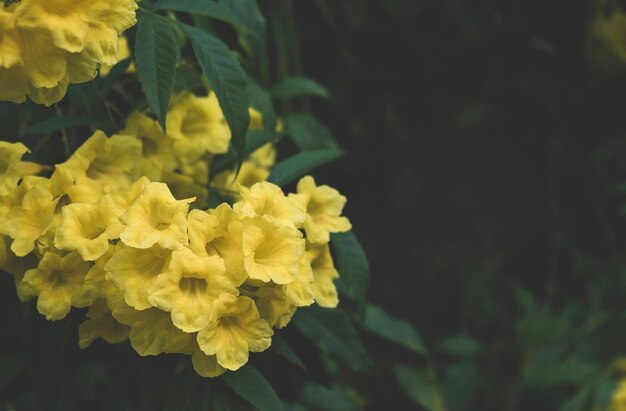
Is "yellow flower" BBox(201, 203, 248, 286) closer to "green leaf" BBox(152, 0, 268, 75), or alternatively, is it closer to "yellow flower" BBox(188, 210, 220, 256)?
"yellow flower" BBox(188, 210, 220, 256)

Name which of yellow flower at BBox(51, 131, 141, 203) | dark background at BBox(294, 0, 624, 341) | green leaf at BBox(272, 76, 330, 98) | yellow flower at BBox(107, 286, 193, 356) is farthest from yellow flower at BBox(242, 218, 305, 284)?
dark background at BBox(294, 0, 624, 341)

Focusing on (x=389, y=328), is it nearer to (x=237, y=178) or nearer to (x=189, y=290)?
(x=237, y=178)

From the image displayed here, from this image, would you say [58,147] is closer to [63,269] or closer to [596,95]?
[63,269]

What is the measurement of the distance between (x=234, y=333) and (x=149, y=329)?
0.10 metres

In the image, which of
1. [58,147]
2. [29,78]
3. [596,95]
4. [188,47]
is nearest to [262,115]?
[188,47]

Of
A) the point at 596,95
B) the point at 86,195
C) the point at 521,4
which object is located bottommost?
the point at 596,95

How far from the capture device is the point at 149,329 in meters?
1.05

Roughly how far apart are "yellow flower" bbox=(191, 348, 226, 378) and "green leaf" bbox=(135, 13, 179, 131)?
29 centimetres

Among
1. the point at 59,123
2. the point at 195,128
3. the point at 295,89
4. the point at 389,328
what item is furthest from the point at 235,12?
the point at 389,328

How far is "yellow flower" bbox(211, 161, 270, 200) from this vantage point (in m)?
1.35

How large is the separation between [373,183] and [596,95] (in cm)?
75

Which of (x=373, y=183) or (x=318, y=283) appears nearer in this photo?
(x=318, y=283)

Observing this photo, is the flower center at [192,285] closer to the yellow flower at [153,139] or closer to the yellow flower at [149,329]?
the yellow flower at [149,329]

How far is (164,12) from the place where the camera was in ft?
4.85
